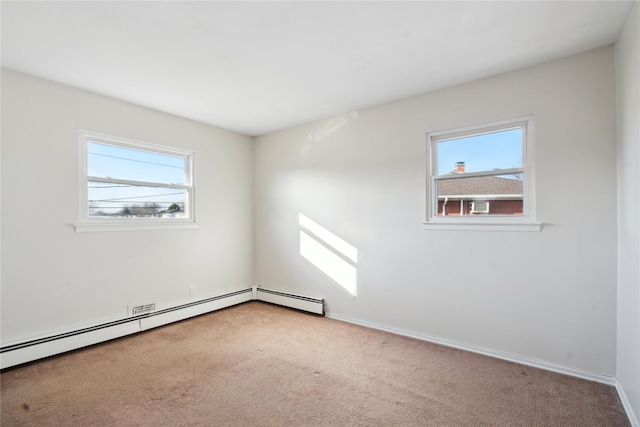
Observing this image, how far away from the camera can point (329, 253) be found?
3.99 metres

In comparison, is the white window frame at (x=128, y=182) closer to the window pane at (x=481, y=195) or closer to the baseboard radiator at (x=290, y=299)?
the baseboard radiator at (x=290, y=299)

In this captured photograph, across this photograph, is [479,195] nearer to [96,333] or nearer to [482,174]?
[482,174]

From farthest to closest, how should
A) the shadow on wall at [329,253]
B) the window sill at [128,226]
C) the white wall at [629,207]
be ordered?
the shadow on wall at [329,253] → the window sill at [128,226] → the white wall at [629,207]

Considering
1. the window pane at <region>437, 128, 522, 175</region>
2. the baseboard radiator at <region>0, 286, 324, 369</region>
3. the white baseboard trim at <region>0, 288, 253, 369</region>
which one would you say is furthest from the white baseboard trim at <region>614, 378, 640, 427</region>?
the white baseboard trim at <region>0, 288, 253, 369</region>

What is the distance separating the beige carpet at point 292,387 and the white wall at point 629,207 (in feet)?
1.11

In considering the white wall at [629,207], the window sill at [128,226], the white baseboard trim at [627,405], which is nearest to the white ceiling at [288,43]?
the white wall at [629,207]

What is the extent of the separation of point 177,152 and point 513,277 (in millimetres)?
3953

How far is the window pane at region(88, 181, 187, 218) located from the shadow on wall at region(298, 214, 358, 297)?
5.37ft

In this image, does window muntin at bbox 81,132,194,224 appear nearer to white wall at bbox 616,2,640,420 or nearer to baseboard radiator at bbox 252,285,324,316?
baseboard radiator at bbox 252,285,324,316

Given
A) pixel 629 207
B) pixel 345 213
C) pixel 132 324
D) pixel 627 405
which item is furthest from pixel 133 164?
pixel 627 405

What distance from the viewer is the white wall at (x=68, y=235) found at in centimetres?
267

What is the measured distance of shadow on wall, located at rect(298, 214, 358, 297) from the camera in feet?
12.4

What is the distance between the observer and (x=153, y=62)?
8.35 ft

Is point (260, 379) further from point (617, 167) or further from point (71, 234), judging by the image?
point (617, 167)
